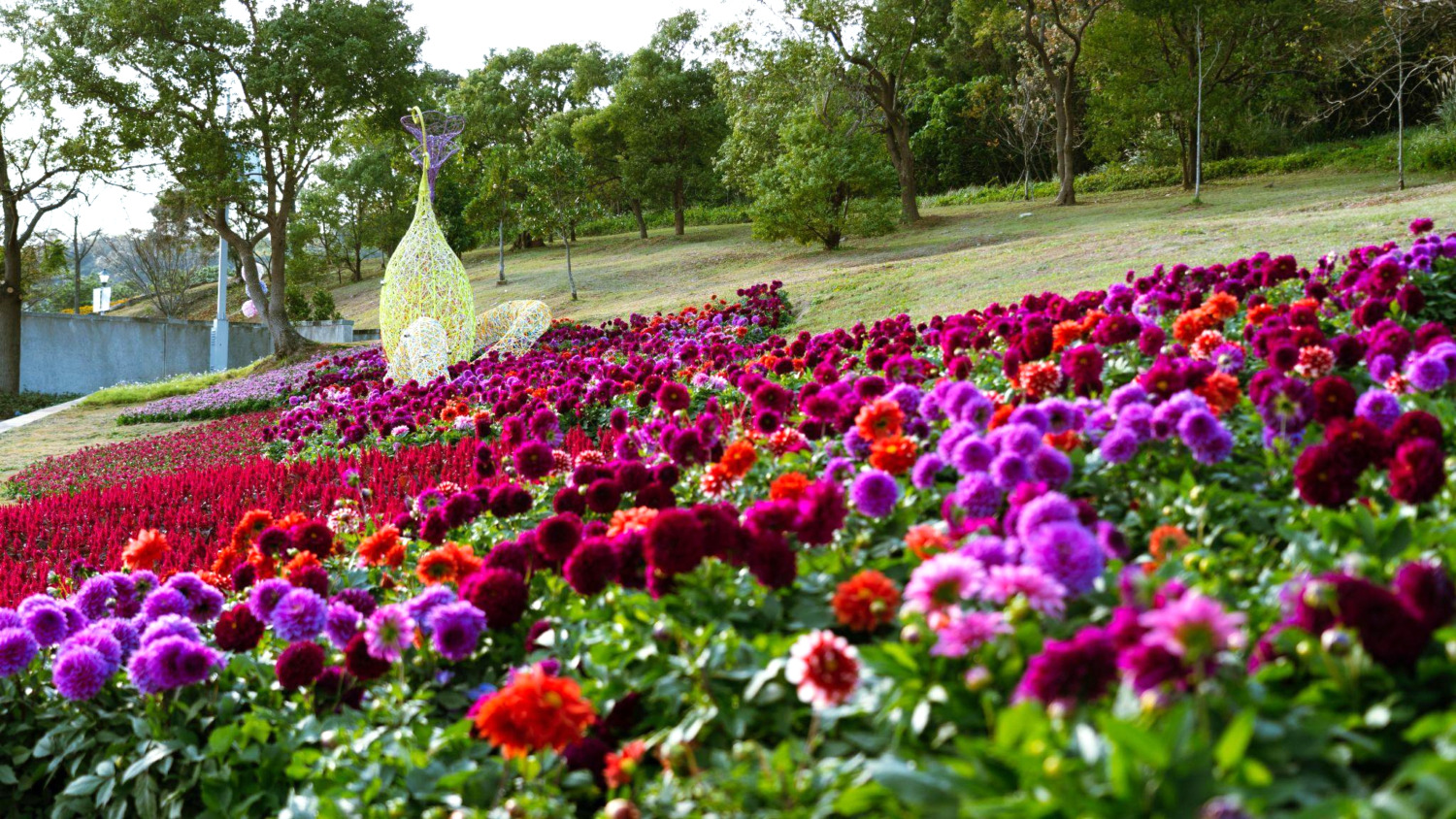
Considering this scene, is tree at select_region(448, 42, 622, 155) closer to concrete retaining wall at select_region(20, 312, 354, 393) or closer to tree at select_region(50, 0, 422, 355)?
concrete retaining wall at select_region(20, 312, 354, 393)

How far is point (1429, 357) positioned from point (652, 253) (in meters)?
27.6

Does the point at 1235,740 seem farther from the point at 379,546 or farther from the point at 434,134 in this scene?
the point at 434,134

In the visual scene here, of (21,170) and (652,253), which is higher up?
(21,170)

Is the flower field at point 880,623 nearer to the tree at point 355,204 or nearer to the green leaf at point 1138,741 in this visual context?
the green leaf at point 1138,741

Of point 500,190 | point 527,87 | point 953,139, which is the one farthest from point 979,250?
point 527,87

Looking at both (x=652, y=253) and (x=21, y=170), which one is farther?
(x=652, y=253)

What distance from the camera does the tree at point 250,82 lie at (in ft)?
62.9

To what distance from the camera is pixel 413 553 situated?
11.0ft

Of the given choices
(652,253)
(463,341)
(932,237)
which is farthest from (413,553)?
(652,253)

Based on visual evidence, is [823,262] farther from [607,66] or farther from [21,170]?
[607,66]

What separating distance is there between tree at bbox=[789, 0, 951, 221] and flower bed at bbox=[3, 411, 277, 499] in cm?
1651

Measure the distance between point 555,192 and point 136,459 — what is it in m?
17.5

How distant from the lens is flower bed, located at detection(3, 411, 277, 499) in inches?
330

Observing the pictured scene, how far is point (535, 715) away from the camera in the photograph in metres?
1.50
